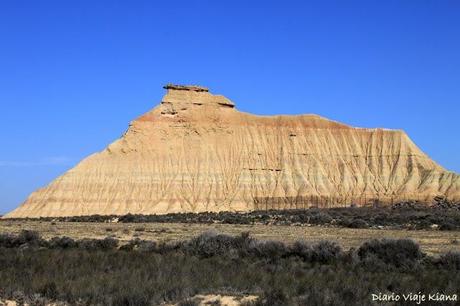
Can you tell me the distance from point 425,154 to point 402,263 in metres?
83.1

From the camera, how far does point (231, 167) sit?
86250mm

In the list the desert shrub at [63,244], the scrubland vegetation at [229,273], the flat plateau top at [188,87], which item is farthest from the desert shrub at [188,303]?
the flat plateau top at [188,87]

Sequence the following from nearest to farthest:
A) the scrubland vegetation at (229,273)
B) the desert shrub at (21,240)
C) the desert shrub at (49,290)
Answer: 1. the scrubland vegetation at (229,273)
2. the desert shrub at (49,290)
3. the desert shrub at (21,240)

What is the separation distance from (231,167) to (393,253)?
71039 mm

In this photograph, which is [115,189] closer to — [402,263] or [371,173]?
[371,173]

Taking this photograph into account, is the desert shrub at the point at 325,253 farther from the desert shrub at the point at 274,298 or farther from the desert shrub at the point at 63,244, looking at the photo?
the desert shrub at the point at 63,244

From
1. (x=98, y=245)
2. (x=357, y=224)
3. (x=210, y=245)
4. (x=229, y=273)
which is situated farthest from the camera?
(x=357, y=224)

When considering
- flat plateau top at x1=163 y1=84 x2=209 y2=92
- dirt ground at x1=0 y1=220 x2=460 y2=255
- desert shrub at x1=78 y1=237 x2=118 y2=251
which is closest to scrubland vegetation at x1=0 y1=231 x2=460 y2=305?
desert shrub at x1=78 y1=237 x2=118 y2=251

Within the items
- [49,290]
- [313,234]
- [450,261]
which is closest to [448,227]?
[313,234]

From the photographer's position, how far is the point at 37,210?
80250 mm

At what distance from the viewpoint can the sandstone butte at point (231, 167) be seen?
80.6 metres

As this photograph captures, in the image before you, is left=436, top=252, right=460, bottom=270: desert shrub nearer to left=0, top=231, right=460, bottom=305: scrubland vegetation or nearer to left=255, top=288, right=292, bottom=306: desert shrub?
left=0, top=231, right=460, bottom=305: scrubland vegetation

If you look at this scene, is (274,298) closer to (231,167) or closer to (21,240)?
(21,240)

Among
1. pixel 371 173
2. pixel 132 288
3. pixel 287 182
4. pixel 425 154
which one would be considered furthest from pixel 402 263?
pixel 425 154
